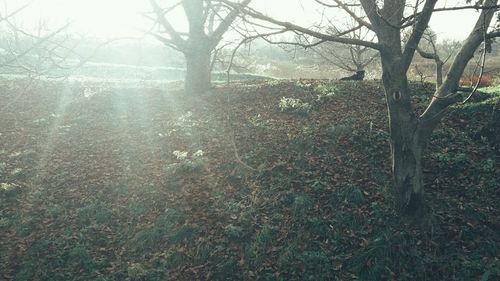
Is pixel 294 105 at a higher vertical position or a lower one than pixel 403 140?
lower

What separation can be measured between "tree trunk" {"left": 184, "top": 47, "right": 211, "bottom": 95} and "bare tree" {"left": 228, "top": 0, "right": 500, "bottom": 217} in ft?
31.3

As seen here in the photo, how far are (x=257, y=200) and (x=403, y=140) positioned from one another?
3120 millimetres

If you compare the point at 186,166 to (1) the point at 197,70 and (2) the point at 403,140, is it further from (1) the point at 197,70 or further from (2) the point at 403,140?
(1) the point at 197,70

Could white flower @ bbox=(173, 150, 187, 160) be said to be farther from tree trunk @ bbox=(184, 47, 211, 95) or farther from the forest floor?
tree trunk @ bbox=(184, 47, 211, 95)

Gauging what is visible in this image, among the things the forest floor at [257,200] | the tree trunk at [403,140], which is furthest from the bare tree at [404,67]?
the forest floor at [257,200]

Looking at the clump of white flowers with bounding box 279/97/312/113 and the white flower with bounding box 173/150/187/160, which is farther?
the clump of white flowers with bounding box 279/97/312/113

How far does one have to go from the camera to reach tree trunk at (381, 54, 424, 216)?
581 cm

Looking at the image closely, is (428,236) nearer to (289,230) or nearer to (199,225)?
(289,230)

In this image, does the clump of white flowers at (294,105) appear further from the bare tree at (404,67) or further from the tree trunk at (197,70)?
the bare tree at (404,67)

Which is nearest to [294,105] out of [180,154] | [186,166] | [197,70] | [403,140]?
[180,154]

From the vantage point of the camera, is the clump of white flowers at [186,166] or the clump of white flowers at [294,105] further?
the clump of white flowers at [294,105]

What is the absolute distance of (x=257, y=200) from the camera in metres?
7.75

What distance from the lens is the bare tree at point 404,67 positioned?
5332 mm

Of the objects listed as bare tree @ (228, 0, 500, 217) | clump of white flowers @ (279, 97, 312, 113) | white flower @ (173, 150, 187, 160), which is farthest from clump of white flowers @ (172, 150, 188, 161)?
bare tree @ (228, 0, 500, 217)
